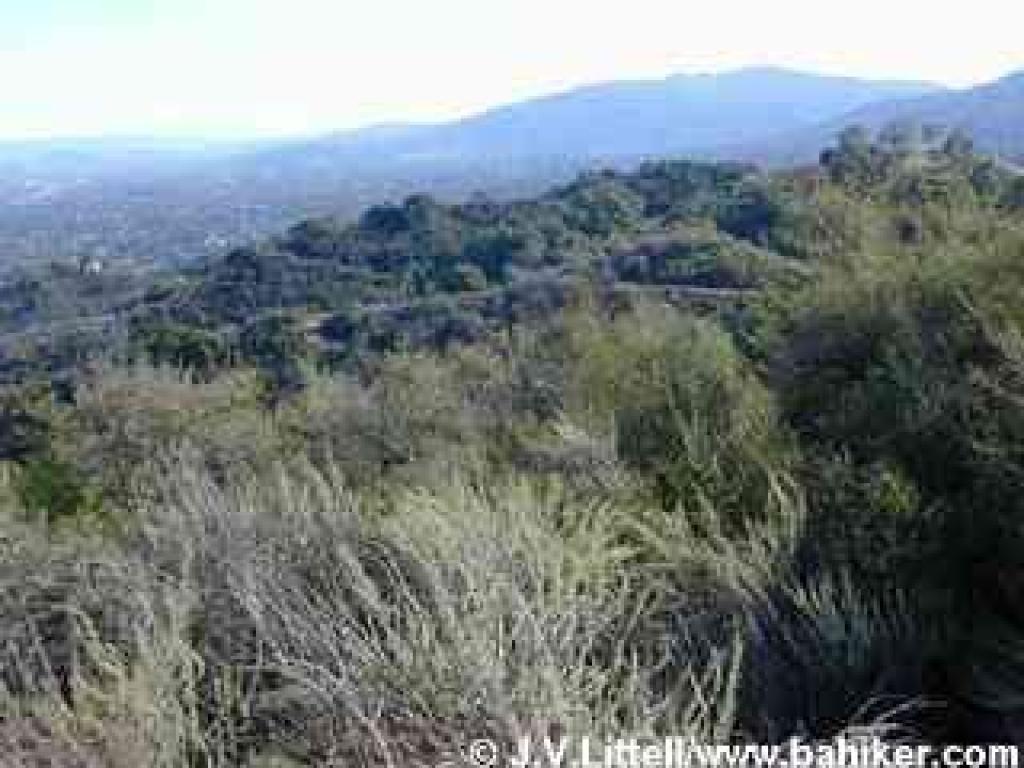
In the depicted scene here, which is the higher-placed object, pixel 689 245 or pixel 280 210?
pixel 689 245

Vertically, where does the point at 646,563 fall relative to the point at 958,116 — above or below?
above


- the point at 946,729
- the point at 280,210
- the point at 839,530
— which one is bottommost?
the point at 280,210

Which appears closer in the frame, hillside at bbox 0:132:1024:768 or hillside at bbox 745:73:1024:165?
hillside at bbox 0:132:1024:768

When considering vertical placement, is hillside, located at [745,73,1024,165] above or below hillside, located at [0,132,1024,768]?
below

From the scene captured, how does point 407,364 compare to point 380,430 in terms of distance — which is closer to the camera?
point 380,430

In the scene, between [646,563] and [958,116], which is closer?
[646,563]

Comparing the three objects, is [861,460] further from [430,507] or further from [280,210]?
[280,210]

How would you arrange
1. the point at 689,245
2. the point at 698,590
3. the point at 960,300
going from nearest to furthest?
1. the point at 698,590
2. the point at 960,300
3. the point at 689,245

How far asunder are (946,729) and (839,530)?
3.07 feet

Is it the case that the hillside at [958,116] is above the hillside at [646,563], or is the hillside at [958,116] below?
below

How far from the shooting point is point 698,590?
4980mm

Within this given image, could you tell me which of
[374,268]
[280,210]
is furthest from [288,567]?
[280,210]

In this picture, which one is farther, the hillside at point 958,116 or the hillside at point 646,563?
the hillside at point 958,116

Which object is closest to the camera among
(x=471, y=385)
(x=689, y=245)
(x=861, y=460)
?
(x=861, y=460)
